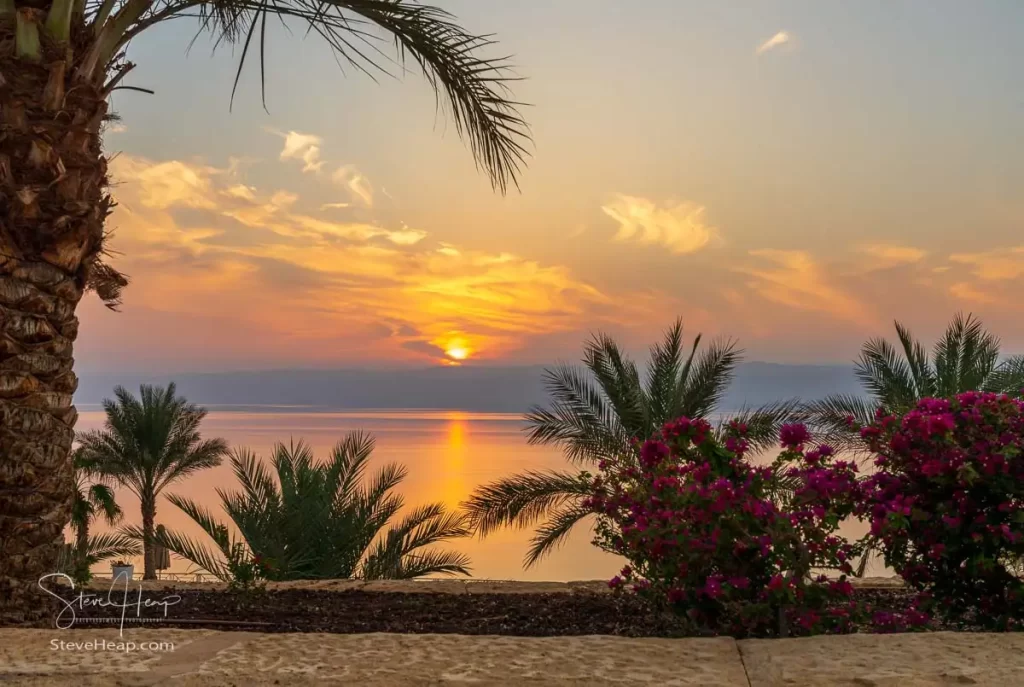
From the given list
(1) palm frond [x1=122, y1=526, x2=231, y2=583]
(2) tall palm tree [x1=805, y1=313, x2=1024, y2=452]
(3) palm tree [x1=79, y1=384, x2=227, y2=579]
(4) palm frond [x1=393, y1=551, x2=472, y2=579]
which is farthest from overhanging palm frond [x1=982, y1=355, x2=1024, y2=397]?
(3) palm tree [x1=79, y1=384, x2=227, y2=579]

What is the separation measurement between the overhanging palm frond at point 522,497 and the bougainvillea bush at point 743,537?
7.24m

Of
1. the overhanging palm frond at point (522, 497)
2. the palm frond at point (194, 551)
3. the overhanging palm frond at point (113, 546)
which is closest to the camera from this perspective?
the palm frond at point (194, 551)

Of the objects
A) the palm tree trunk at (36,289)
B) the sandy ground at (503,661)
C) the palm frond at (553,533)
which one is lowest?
the palm frond at (553,533)

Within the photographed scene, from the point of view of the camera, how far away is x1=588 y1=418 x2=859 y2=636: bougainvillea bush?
450cm

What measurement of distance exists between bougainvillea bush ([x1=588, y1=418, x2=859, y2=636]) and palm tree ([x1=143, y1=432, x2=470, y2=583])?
5.94 m

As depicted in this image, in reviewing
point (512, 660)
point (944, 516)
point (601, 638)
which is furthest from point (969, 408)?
point (512, 660)

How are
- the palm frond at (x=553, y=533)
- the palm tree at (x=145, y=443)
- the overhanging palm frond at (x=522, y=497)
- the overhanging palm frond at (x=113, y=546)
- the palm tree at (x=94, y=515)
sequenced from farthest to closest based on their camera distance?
the palm tree at (x=145, y=443)
the overhanging palm frond at (x=113, y=546)
the palm tree at (x=94, y=515)
the overhanging palm frond at (x=522, y=497)
the palm frond at (x=553, y=533)

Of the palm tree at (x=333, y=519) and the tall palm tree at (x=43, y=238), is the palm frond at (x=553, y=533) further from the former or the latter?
the tall palm tree at (x=43, y=238)

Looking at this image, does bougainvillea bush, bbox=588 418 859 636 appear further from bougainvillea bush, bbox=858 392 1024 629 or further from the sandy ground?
Answer: the sandy ground

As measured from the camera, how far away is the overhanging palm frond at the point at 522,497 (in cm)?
1237

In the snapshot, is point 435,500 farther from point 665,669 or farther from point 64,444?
point 665,669

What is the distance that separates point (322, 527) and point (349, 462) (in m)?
1.33

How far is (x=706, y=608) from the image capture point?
187 inches

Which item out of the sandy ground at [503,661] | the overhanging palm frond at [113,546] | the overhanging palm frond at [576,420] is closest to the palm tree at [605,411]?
the overhanging palm frond at [576,420]
